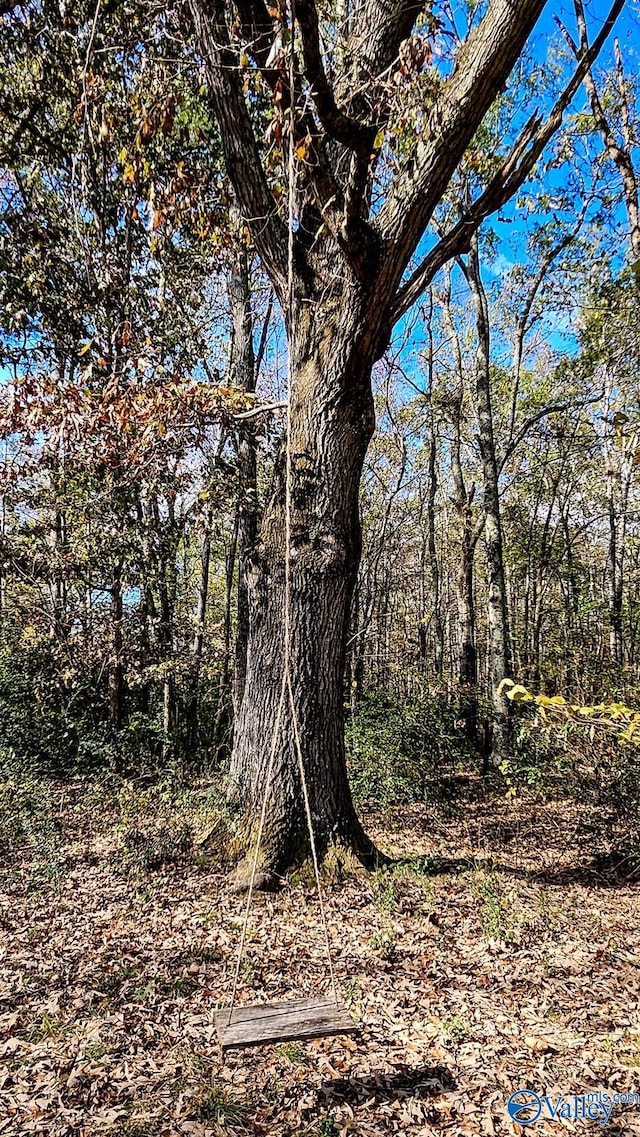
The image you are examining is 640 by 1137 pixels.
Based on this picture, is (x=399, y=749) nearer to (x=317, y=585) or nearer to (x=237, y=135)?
(x=317, y=585)

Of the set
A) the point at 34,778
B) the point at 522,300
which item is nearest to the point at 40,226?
the point at 34,778

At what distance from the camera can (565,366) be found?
1184 centimetres

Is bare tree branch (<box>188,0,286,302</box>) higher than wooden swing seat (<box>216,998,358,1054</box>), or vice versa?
bare tree branch (<box>188,0,286,302</box>)

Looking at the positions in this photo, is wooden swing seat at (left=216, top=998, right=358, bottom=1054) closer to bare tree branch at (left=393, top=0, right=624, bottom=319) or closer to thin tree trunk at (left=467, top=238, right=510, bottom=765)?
bare tree branch at (left=393, top=0, right=624, bottom=319)

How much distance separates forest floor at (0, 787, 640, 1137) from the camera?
277 centimetres

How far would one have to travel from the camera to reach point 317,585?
4727 millimetres

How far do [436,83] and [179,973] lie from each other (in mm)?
5263

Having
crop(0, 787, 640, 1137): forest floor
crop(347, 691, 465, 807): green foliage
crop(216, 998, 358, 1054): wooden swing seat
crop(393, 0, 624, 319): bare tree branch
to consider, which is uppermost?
crop(393, 0, 624, 319): bare tree branch

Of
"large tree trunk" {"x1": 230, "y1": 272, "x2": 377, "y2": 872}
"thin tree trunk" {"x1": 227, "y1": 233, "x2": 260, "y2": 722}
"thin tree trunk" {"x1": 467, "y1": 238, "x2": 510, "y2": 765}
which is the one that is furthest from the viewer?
"thin tree trunk" {"x1": 467, "y1": 238, "x2": 510, "y2": 765}

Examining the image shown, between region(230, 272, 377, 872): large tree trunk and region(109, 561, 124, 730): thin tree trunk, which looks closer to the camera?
region(230, 272, 377, 872): large tree trunk

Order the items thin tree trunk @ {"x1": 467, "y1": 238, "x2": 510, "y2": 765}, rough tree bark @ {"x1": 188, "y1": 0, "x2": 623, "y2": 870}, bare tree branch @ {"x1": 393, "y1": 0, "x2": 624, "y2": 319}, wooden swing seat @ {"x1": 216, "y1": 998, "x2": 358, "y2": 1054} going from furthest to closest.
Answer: thin tree trunk @ {"x1": 467, "y1": 238, "x2": 510, "y2": 765}
bare tree branch @ {"x1": 393, "y1": 0, "x2": 624, "y2": 319}
rough tree bark @ {"x1": 188, "y1": 0, "x2": 623, "y2": 870}
wooden swing seat @ {"x1": 216, "y1": 998, "x2": 358, "y2": 1054}

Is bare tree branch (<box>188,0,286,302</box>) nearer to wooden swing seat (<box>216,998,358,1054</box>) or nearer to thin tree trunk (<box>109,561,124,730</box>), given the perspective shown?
wooden swing seat (<box>216,998,358,1054</box>)

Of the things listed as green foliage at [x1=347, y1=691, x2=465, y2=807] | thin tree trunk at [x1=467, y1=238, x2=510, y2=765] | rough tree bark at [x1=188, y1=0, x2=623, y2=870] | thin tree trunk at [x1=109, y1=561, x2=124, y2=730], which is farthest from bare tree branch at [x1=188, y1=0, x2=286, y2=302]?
thin tree trunk at [x1=467, y1=238, x2=510, y2=765]

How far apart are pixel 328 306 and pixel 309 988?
425 centimetres
